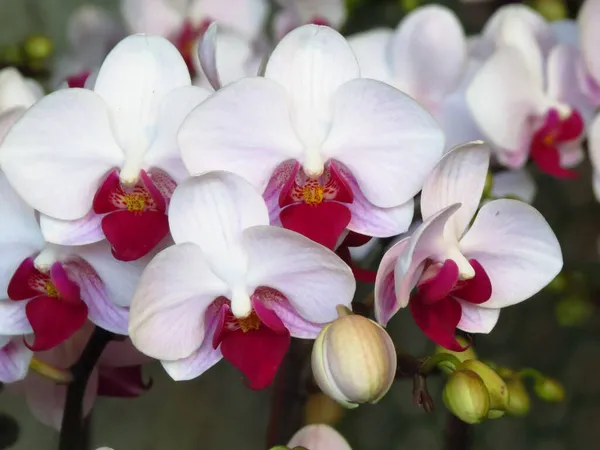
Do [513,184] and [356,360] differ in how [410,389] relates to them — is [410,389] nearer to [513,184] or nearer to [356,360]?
[513,184]

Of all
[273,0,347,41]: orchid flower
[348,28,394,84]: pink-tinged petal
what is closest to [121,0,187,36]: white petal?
[273,0,347,41]: orchid flower

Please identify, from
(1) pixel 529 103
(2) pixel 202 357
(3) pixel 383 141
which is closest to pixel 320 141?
(3) pixel 383 141

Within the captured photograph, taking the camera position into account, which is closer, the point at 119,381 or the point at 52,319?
the point at 52,319

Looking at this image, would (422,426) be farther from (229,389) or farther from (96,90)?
(96,90)

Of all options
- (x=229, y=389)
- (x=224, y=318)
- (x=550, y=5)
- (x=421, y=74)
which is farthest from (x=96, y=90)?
(x=550, y=5)

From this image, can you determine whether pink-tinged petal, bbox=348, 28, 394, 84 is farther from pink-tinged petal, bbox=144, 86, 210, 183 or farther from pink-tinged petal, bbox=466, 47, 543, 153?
pink-tinged petal, bbox=144, 86, 210, 183

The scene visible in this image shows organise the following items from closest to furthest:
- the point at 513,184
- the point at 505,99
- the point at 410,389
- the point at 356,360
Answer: the point at 356,360 < the point at 505,99 < the point at 513,184 < the point at 410,389
